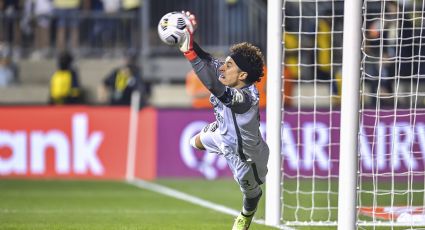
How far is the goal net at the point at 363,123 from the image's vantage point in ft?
41.0

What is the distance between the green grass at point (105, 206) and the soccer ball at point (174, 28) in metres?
2.70

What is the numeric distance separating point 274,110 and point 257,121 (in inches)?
91.0

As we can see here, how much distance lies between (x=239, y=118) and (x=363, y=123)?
794cm

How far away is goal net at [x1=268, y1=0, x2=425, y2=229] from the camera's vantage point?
1248cm

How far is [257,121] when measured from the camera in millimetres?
9422

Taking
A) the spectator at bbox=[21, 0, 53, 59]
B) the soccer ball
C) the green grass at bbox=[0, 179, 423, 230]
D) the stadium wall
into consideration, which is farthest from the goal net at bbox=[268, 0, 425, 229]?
the spectator at bbox=[21, 0, 53, 59]

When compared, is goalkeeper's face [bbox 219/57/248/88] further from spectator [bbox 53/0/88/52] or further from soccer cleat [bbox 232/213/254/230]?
spectator [bbox 53/0/88/52]

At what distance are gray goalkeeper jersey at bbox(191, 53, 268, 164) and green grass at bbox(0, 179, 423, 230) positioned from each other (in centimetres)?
146

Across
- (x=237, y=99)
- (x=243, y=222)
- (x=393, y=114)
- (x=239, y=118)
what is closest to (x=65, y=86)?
(x=393, y=114)

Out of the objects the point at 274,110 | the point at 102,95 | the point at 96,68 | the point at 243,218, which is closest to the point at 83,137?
the point at 102,95

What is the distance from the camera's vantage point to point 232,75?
925 cm

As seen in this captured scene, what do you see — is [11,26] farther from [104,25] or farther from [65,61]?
[65,61]

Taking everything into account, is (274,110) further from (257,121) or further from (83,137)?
(83,137)

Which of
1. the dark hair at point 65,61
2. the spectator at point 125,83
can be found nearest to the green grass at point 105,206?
the spectator at point 125,83
